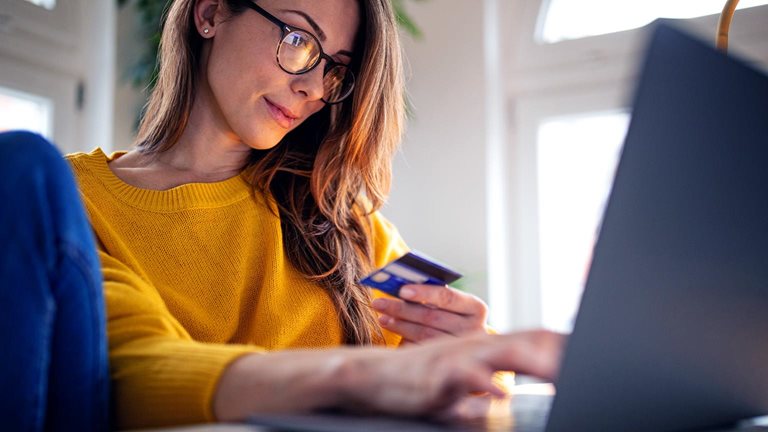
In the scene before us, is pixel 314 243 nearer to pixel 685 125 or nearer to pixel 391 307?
pixel 391 307

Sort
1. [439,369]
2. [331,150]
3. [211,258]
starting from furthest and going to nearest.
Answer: [331,150] → [211,258] → [439,369]

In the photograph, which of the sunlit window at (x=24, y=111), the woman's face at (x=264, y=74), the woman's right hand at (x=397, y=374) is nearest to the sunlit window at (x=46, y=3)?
the sunlit window at (x=24, y=111)

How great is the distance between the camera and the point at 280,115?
1.27m

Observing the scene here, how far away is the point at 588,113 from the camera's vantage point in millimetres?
2840

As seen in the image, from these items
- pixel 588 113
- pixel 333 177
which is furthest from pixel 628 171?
pixel 588 113

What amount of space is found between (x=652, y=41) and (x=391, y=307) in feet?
2.00

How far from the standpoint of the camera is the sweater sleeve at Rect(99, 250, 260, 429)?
0.58 metres

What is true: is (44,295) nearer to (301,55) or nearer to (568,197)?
(301,55)

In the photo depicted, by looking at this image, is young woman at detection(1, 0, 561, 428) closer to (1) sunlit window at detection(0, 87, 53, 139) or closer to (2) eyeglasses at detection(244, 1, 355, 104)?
(2) eyeglasses at detection(244, 1, 355, 104)

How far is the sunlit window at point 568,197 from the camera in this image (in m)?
2.83

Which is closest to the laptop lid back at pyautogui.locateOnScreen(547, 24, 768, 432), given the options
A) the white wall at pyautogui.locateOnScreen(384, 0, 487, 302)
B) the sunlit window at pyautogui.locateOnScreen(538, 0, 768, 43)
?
the white wall at pyautogui.locateOnScreen(384, 0, 487, 302)

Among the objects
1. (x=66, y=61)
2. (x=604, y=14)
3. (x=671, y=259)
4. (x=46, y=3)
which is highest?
(x=604, y=14)

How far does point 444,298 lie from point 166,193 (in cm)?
49

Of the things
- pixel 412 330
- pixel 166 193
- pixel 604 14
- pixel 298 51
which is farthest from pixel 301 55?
pixel 604 14
